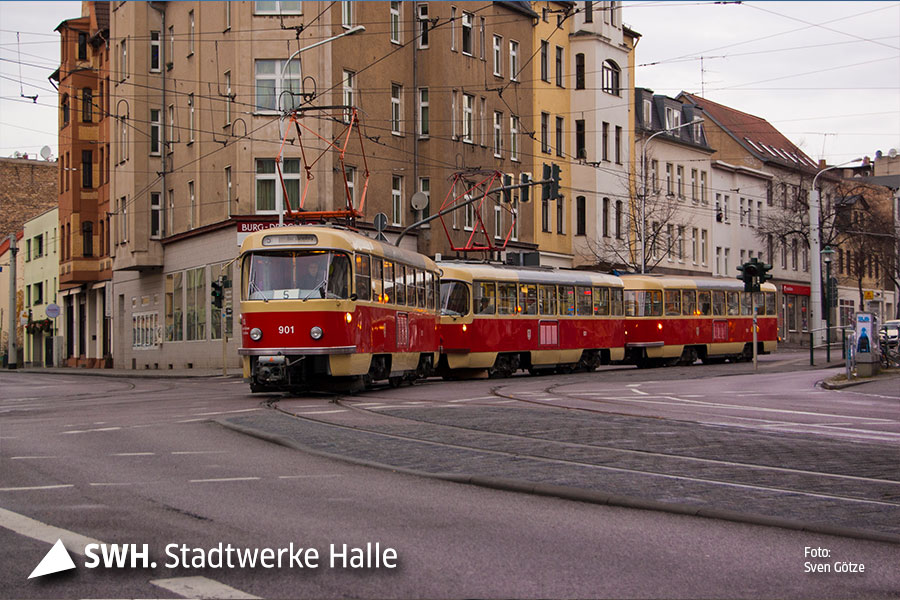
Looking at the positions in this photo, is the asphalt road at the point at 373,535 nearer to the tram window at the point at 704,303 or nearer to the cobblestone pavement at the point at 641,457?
the cobblestone pavement at the point at 641,457

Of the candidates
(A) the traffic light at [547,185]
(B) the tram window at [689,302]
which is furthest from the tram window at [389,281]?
(B) the tram window at [689,302]

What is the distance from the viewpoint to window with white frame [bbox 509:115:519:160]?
168 ft

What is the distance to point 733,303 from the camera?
44750 millimetres

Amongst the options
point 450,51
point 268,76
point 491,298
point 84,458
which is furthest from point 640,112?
point 84,458

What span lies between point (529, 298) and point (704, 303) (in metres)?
11.6

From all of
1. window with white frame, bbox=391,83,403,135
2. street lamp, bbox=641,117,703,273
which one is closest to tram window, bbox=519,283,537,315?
window with white frame, bbox=391,83,403,135

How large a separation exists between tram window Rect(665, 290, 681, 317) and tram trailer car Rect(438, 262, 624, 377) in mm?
2671

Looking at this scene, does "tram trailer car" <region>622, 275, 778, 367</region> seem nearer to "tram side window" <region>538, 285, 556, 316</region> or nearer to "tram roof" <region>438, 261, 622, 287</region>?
"tram roof" <region>438, 261, 622, 287</region>

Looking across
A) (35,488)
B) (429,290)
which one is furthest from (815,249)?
(35,488)

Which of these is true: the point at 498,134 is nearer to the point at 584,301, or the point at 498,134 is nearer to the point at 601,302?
the point at 601,302

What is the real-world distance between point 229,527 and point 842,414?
13.5m

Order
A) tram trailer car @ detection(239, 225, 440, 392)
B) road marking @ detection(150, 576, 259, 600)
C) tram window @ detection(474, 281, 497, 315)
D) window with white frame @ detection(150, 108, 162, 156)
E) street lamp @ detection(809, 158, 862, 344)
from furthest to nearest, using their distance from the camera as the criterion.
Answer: street lamp @ detection(809, 158, 862, 344), window with white frame @ detection(150, 108, 162, 156), tram window @ detection(474, 281, 497, 315), tram trailer car @ detection(239, 225, 440, 392), road marking @ detection(150, 576, 259, 600)

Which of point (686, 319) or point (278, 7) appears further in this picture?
point (686, 319)

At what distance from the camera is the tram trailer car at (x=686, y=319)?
4044 cm
